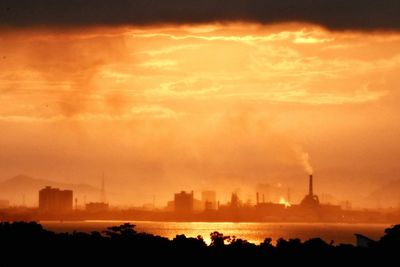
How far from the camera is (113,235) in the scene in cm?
11800

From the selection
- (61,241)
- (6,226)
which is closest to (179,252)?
(61,241)

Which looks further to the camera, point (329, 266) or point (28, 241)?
point (28, 241)

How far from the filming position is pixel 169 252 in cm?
10638

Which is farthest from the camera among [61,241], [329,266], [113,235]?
[113,235]

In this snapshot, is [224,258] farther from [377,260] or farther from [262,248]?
[377,260]

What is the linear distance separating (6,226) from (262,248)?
27.3 metres

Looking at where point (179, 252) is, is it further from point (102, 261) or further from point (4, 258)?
point (4, 258)

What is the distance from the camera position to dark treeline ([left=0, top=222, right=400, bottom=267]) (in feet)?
341

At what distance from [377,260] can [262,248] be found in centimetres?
1120

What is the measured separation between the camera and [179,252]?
106750mm

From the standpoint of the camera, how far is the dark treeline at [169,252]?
341ft

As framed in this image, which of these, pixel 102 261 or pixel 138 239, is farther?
pixel 138 239

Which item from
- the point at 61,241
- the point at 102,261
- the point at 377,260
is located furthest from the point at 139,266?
the point at 377,260

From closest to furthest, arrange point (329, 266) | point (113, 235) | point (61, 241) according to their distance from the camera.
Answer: point (329, 266), point (61, 241), point (113, 235)
